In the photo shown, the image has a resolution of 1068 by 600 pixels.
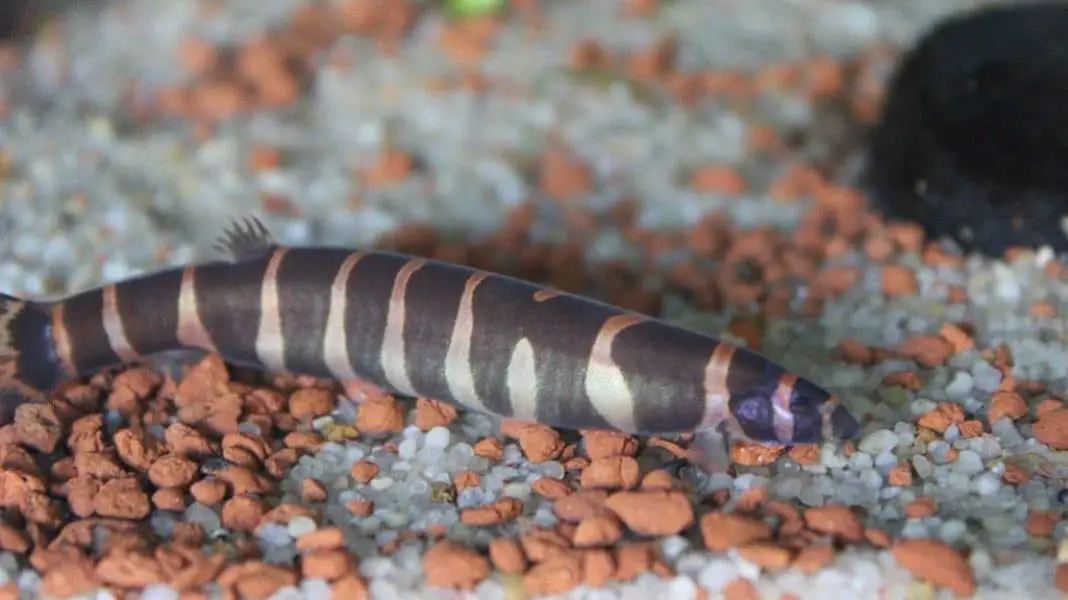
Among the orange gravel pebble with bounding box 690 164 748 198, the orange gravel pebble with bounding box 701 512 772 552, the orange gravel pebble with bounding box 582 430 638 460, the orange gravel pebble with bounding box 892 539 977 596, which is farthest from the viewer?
the orange gravel pebble with bounding box 690 164 748 198

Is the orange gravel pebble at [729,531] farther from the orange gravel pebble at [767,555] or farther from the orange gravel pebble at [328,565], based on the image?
the orange gravel pebble at [328,565]

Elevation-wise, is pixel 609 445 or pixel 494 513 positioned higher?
pixel 609 445

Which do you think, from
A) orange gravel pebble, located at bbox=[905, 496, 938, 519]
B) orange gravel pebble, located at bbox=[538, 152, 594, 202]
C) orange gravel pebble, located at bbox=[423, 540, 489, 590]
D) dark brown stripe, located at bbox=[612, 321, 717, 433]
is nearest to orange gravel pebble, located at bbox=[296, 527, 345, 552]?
orange gravel pebble, located at bbox=[423, 540, 489, 590]

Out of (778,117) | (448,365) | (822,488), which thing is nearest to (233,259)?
(448,365)

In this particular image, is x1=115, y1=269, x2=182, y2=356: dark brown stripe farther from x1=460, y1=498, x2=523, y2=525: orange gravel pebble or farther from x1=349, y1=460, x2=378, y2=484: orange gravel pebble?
x1=460, y1=498, x2=523, y2=525: orange gravel pebble

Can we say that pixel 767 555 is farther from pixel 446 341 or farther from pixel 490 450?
pixel 446 341

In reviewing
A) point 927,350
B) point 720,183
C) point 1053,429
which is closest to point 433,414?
point 927,350
